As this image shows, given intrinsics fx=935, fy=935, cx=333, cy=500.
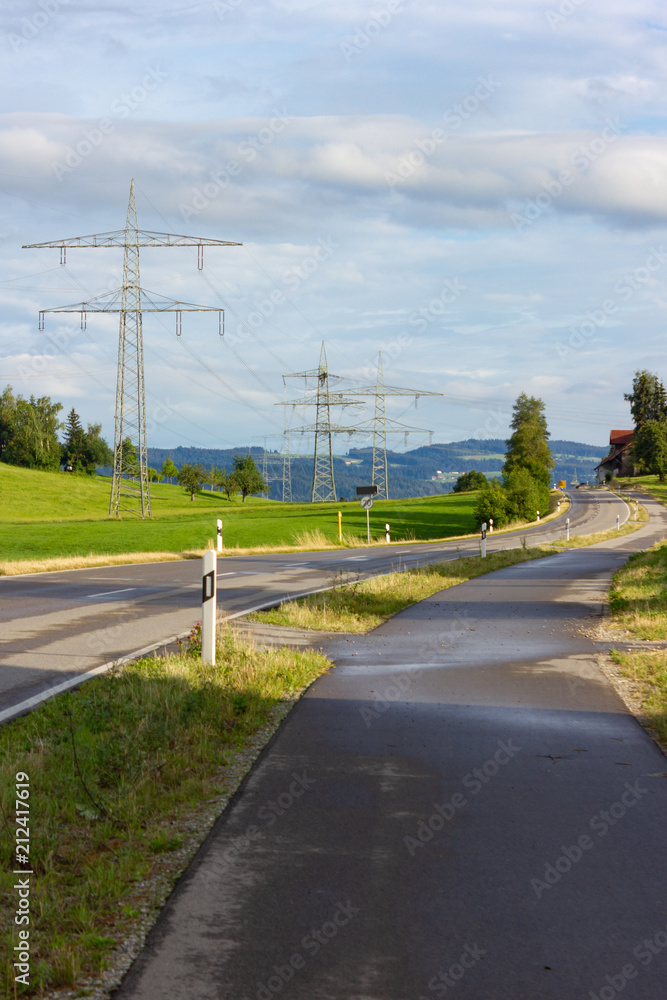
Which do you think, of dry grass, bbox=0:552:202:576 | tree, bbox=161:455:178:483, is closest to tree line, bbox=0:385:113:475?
tree, bbox=161:455:178:483

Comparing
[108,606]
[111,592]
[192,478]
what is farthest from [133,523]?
[192,478]

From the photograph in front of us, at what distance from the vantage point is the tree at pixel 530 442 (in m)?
112

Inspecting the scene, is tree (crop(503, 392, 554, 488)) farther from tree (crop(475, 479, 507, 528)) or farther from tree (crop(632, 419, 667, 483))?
tree (crop(475, 479, 507, 528))

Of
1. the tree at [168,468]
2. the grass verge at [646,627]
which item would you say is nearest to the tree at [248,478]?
the tree at [168,468]

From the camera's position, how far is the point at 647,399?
5974 inches

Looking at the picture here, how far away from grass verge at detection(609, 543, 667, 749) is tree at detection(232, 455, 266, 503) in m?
107

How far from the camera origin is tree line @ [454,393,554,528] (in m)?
72.5

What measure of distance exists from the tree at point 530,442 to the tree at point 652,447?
556 inches

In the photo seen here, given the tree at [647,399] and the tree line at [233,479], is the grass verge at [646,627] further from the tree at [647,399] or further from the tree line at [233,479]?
the tree at [647,399]

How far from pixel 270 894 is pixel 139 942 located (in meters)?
0.61

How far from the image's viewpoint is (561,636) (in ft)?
42.2

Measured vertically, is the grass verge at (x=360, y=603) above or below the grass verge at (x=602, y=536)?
above

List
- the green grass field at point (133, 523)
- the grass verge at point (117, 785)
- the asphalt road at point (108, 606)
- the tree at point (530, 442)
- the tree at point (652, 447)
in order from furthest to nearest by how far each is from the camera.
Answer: the tree at point (652, 447) → the tree at point (530, 442) → the green grass field at point (133, 523) → the asphalt road at point (108, 606) → the grass verge at point (117, 785)

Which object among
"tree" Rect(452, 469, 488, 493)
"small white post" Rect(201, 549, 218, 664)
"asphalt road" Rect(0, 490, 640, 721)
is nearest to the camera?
"small white post" Rect(201, 549, 218, 664)
